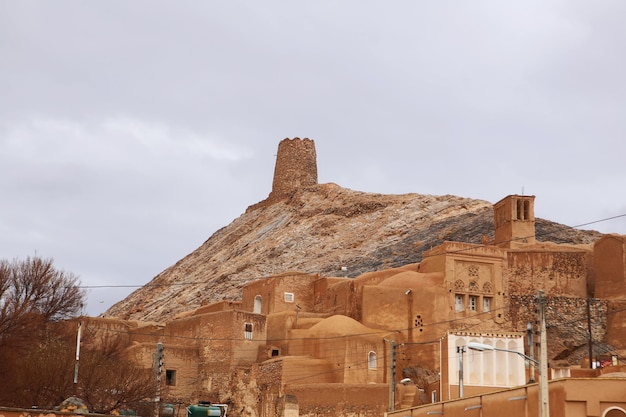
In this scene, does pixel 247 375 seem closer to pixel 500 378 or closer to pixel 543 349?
pixel 500 378

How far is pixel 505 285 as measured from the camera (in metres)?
52.7

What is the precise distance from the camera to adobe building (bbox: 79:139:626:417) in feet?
140

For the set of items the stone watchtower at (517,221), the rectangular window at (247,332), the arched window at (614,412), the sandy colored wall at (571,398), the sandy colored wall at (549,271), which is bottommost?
the arched window at (614,412)

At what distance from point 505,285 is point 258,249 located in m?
41.5

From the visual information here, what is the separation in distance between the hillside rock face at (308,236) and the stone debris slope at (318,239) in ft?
0.31

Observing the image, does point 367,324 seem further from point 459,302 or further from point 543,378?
point 543,378

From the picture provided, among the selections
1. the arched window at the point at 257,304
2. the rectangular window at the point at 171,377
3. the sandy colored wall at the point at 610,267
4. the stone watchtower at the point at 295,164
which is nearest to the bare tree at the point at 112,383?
the rectangular window at the point at 171,377

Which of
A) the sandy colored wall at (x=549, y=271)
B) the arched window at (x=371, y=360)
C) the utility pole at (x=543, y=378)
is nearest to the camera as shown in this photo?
the utility pole at (x=543, y=378)

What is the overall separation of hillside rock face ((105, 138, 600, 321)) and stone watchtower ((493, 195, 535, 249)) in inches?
239

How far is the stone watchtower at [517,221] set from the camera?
5791cm

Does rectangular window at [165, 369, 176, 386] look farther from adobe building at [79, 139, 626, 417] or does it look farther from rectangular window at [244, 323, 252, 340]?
rectangular window at [244, 323, 252, 340]

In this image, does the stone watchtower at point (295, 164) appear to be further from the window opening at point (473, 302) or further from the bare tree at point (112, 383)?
the bare tree at point (112, 383)

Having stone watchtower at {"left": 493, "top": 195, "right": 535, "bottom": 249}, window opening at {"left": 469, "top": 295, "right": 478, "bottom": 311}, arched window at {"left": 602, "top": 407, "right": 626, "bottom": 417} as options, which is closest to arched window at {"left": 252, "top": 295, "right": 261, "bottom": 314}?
window opening at {"left": 469, "top": 295, "right": 478, "bottom": 311}

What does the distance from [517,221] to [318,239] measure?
31.4 m
